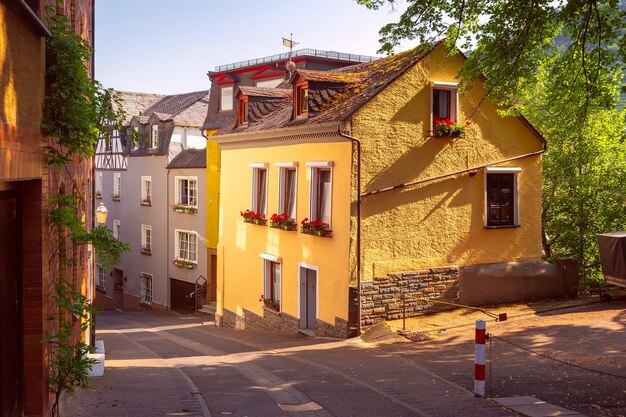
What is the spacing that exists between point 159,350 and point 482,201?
34.4ft

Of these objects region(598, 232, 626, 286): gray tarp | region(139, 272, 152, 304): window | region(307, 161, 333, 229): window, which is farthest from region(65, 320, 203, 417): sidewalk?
region(139, 272, 152, 304): window

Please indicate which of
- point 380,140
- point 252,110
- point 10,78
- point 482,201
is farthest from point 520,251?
point 10,78

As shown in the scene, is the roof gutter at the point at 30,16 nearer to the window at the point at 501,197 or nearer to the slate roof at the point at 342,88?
the slate roof at the point at 342,88

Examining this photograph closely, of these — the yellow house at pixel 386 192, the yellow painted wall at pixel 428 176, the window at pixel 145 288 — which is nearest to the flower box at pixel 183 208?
the window at pixel 145 288

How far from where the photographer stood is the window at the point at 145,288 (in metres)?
40.3

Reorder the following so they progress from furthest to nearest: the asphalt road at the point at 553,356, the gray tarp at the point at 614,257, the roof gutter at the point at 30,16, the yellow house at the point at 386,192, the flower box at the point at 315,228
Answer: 1. the flower box at the point at 315,228
2. the gray tarp at the point at 614,257
3. the yellow house at the point at 386,192
4. the asphalt road at the point at 553,356
5. the roof gutter at the point at 30,16

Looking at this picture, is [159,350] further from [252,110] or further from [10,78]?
[10,78]

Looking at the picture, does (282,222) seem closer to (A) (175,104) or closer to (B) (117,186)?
(B) (117,186)

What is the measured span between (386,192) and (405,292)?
280 centimetres

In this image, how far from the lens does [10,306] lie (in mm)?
7047

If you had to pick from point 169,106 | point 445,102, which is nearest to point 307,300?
point 445,102

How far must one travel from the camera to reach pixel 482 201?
71.3 ft

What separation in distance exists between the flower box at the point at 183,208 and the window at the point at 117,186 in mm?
7351

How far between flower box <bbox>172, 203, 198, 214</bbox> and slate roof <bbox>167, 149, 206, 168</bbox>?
1.97m
